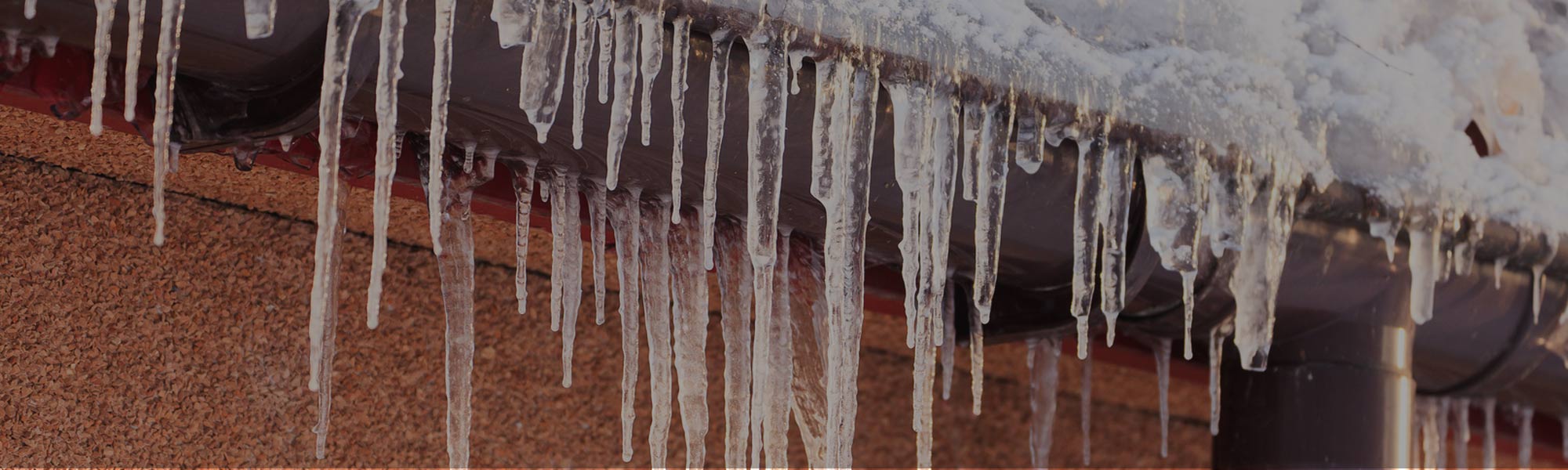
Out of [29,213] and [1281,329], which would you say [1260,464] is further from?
[29,213]

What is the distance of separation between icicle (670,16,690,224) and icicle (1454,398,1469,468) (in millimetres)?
2417

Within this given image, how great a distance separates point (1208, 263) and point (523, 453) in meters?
1.42

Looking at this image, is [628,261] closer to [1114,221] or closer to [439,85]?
[439,85]

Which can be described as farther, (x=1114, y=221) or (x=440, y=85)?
(x=1114, y=221)

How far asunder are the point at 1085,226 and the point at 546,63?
1.01m

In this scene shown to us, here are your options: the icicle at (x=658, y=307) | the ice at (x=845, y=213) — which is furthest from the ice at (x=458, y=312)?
the ice at (x=845, y=213)

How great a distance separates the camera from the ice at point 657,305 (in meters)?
2.37

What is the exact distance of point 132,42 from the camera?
63.2 inches

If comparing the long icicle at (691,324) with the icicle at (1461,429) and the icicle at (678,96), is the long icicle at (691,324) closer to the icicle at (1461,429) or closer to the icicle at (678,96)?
the icicle at (678,96)

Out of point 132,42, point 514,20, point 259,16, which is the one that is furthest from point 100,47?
point 514,20

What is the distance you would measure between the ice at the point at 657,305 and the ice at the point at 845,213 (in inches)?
11.4

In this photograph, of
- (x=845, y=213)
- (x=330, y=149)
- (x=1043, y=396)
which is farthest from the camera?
(x=1043, y=396)

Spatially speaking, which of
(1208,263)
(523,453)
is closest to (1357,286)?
(1208,263)

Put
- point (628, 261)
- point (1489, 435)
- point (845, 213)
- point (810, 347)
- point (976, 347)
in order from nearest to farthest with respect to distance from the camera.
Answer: point (845, 213), point (628, 261), point (810, 347), point (976, 347), point (1489, 435)
